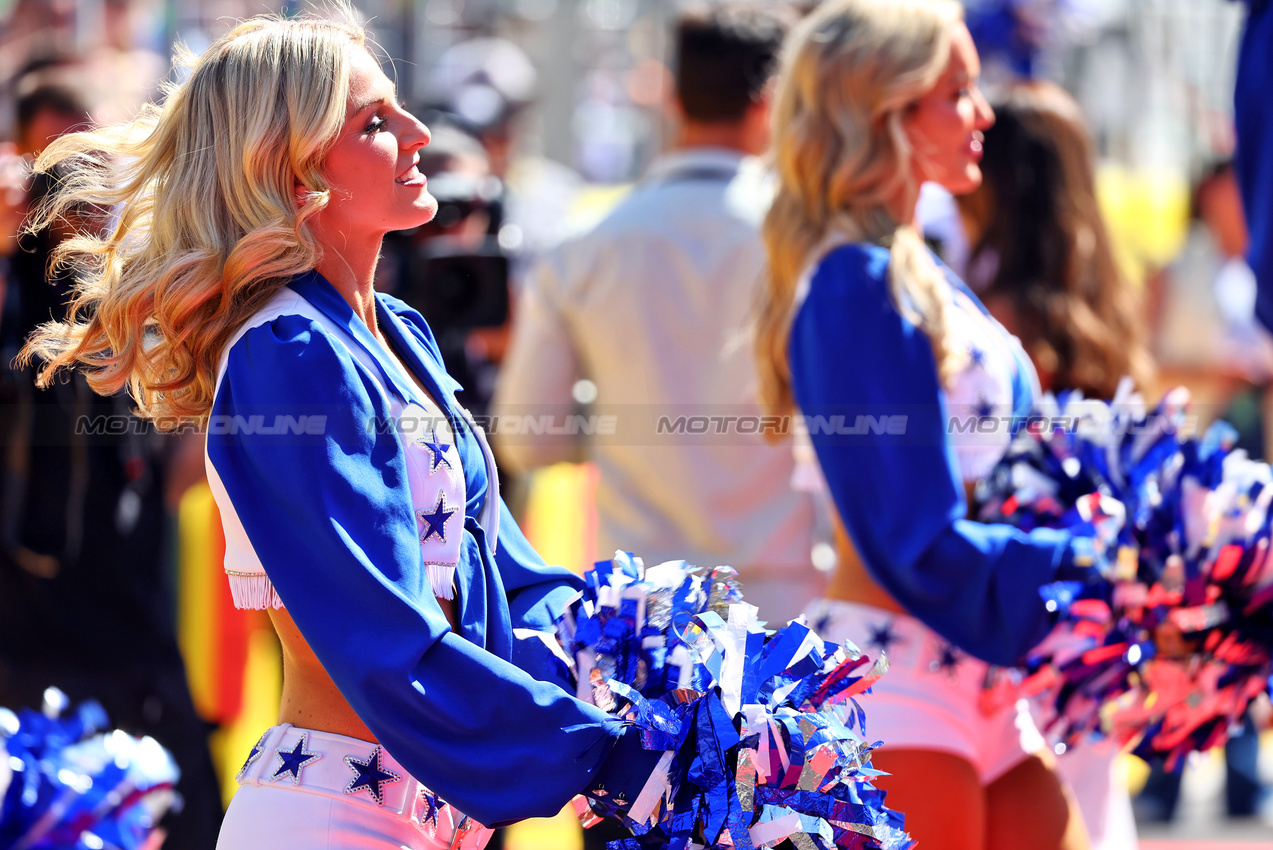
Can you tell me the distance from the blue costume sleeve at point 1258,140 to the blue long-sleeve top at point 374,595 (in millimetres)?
2033

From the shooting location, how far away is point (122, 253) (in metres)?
1.91

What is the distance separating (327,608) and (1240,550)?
1562 mm

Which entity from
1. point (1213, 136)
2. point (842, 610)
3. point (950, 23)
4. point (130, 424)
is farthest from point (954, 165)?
point (1213, 136)

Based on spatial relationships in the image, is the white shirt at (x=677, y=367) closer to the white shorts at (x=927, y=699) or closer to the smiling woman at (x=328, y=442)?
the white shorts at (x=927, y=699)

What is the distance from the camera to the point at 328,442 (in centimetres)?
169

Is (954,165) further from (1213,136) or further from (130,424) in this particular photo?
(1213,136)

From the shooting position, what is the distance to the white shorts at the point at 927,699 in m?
2.53

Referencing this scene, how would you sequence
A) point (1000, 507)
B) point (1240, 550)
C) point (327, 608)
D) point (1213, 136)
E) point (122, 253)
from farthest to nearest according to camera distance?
point (1213, 136) < point (1000, 507) < point (1240, 550) < point (122, 253) < point (327, 608)

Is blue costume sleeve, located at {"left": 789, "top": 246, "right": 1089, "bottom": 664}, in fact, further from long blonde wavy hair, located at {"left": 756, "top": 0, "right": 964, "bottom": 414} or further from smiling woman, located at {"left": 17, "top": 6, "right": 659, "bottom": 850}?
smiling woman, located at {"left": 17, "top": 6, "right": 659, "bottom": 850}

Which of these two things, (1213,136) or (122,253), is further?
(1213,136)

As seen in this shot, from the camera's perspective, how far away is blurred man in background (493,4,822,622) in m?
3.56

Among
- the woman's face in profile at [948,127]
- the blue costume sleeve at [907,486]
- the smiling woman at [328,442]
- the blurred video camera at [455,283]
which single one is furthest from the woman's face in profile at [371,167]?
the blurred video camera at [455,283]

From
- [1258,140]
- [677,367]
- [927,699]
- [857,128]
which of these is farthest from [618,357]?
[1258,140]

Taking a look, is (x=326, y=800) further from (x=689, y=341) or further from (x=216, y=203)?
(x=689, y=341)
